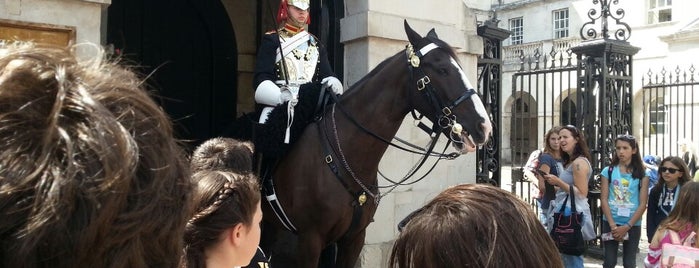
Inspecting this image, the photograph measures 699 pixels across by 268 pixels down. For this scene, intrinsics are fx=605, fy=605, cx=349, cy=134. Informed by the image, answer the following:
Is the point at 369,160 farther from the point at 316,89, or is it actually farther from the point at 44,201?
the point at 44,201

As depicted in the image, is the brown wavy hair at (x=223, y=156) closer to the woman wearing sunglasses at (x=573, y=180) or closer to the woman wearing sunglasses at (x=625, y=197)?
Result: the woman wearing sunglasses at (x=573, y=180)

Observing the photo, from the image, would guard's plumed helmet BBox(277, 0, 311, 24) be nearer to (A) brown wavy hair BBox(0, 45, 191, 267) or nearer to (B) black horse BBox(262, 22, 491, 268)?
(B) black horse BBox(262, 22, 491, 268)

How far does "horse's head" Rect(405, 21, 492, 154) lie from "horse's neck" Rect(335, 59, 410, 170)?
0.10 m

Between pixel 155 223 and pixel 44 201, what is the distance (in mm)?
125

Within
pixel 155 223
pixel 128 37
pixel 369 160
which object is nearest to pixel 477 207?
pixel 155 223

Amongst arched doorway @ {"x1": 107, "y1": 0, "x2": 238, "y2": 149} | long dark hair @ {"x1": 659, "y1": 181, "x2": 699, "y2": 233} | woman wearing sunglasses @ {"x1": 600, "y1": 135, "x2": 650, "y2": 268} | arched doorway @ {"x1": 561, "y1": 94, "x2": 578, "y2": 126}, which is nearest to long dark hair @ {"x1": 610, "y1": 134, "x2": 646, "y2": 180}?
woman wearing sunglasses @ {"x1": 600, "y1": 135, "x2": 650, "y2": 268}

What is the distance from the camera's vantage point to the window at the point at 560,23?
2950cm

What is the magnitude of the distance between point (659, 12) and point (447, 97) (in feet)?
78.2

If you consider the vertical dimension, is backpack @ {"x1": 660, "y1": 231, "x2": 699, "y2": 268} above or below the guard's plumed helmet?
below

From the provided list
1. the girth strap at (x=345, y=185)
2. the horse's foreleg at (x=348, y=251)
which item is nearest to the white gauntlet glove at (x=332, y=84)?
the girth strap at (x=345, y=185)

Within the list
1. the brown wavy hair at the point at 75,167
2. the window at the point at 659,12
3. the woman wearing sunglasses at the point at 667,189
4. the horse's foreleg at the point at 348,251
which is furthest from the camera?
the window at the point at 659,12

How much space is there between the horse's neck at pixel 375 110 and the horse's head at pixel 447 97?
0.10 metres

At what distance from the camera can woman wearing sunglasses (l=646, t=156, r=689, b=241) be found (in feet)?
18.8

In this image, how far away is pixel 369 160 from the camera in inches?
149
